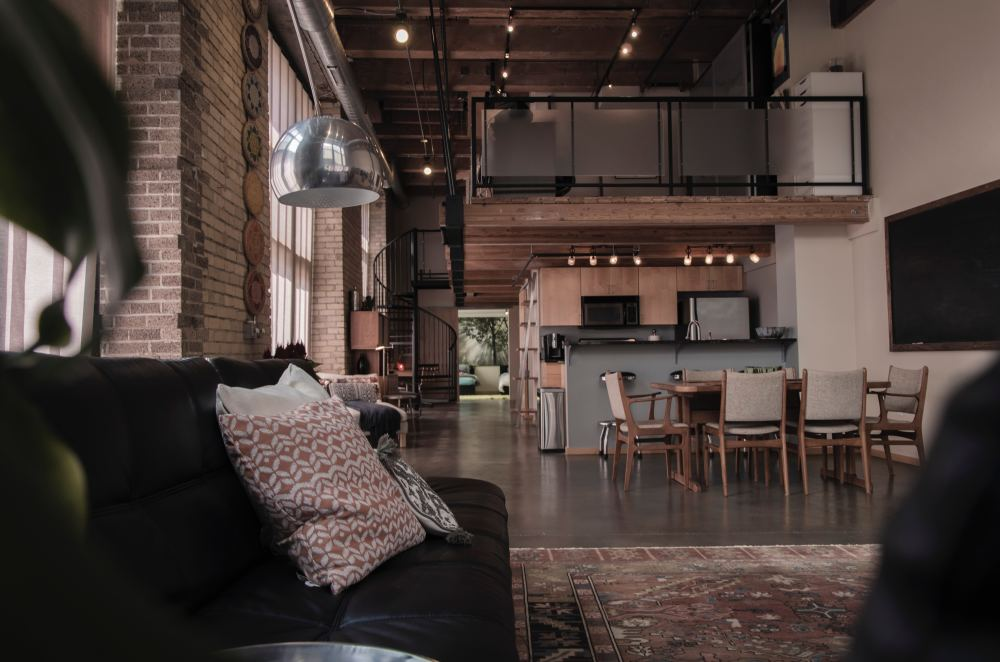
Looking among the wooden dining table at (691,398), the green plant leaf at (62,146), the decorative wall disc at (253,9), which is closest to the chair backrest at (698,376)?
the wooden dining table at (691,398)

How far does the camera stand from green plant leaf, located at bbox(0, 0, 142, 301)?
4.6 inches

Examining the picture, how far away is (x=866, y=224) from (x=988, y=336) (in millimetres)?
1933

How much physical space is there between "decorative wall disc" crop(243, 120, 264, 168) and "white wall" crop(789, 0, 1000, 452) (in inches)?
223

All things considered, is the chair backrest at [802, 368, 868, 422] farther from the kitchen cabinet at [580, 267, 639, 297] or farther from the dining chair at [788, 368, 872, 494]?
the kitchen cabinet at [580, 267, 639, 297]

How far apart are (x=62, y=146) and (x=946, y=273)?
7002 millimetres

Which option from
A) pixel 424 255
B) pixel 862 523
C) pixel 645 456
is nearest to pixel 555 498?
pixel 862 523

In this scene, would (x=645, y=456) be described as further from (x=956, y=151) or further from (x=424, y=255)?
(x=424, y=255)

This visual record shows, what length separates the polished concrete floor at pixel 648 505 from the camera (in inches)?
149

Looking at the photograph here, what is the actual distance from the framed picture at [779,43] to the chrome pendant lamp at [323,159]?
6618 millimetres

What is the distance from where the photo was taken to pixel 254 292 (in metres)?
5.61

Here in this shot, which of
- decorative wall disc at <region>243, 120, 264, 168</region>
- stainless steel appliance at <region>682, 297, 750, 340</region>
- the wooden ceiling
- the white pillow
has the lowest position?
the white pillow

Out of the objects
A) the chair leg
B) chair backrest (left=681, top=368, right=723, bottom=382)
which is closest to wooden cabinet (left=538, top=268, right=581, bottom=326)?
chair backrest (left=681, top=368, right=723, bottom=382)

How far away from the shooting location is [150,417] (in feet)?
5.07

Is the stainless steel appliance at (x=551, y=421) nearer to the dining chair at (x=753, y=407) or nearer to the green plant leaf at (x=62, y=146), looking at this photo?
the dining chair at (x=753, y=407)
